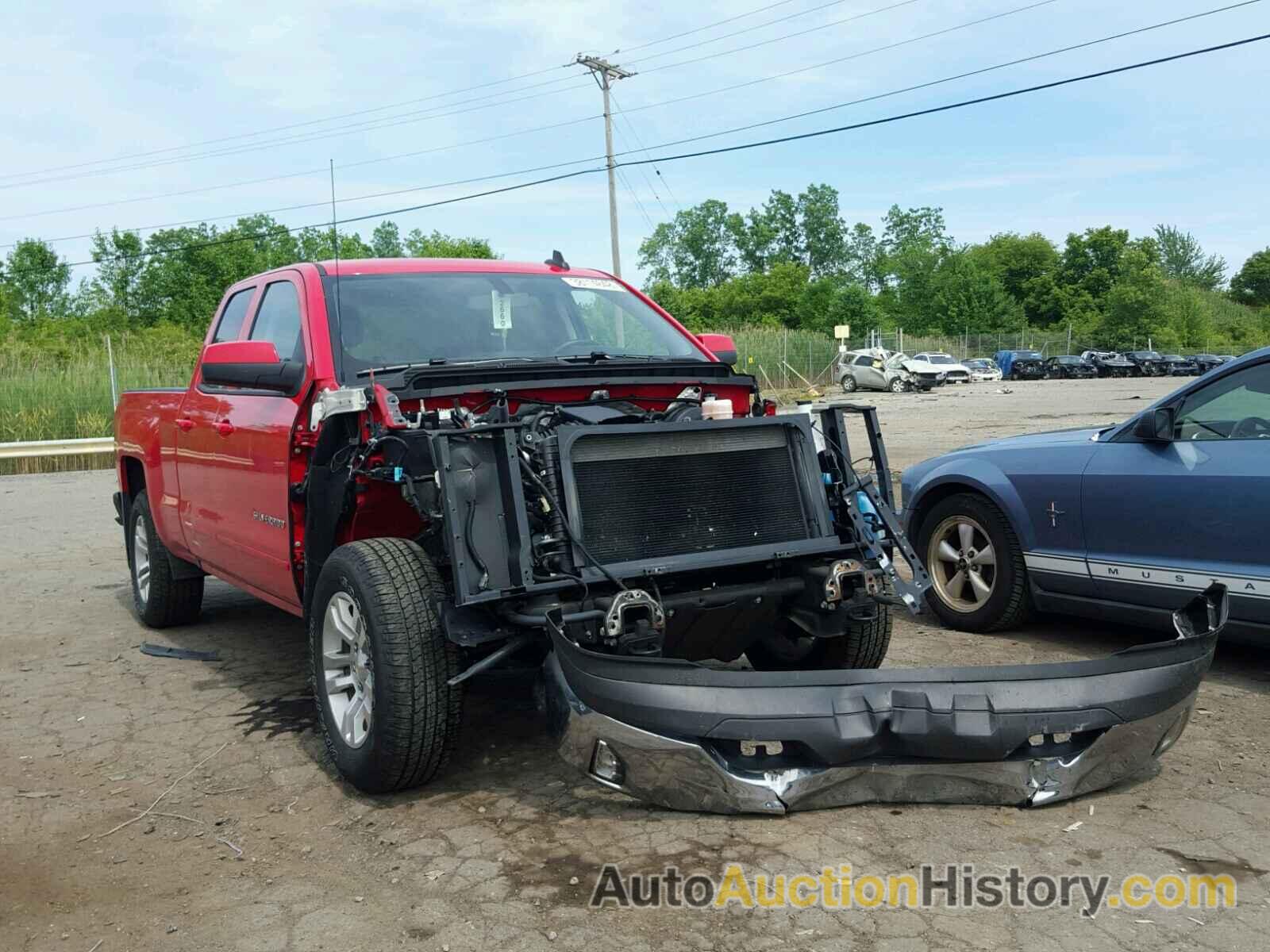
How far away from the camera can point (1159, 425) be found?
533cm

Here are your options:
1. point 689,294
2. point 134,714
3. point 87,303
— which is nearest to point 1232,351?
point 689,294

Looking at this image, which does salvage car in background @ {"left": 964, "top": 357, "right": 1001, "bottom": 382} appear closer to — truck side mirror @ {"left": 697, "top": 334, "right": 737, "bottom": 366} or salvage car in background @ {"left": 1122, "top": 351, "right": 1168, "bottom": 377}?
salvage car in background @ {"left": 1122, "top": 351, "right": 1168, "bottom": 377}

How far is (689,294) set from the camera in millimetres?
92688

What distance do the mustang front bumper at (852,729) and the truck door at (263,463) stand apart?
170 centimetres

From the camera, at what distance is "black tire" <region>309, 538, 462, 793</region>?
3742mm

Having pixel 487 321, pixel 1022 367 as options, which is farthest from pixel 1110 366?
pixel 487 321

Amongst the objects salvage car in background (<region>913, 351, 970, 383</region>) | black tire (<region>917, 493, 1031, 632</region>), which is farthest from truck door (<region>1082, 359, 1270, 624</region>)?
salvage car in background (<region>913, 351, 970, 383</region>)

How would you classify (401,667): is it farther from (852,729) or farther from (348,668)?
(852,729)

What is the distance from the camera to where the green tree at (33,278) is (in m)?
73.4

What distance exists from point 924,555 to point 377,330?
3341mm

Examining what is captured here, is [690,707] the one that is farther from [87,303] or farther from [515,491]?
[87,303]

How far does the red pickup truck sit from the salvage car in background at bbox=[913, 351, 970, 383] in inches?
1737

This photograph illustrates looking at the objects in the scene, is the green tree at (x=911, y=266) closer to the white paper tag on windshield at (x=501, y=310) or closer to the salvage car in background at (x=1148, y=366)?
the salvage car in background at (x=1148, y=366)

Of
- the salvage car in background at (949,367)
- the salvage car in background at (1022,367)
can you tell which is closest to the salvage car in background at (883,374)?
the salvage car in background at (949,367)
